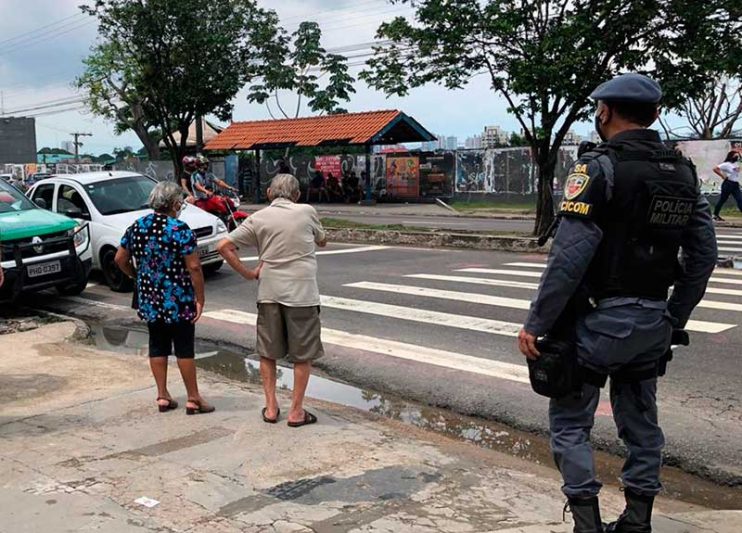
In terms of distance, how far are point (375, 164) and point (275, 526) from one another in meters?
30.7

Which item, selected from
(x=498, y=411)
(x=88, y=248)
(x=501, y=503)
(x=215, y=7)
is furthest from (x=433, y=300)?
(x=215, y=7)

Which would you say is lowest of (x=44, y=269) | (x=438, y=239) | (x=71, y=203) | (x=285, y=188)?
(x=438, y=239)

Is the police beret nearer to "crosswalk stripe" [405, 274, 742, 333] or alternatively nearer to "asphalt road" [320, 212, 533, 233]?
"crosswalk stripe" [405, 274, 742, 333]

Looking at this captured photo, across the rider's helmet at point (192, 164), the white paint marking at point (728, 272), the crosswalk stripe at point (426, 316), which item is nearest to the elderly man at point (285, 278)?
the crosswalk stripe at point (426, 316)

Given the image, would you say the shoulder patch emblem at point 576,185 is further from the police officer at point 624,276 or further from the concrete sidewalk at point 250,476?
the concrete sidewalk at point 250,476

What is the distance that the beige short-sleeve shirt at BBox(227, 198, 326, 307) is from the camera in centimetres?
496

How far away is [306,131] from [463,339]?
2803cm

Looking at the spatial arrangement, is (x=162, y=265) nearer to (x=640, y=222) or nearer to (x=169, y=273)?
(x=169, y=273)

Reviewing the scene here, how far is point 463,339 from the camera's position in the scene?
294 inches

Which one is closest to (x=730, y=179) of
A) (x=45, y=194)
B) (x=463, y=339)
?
(x=463, y=339)

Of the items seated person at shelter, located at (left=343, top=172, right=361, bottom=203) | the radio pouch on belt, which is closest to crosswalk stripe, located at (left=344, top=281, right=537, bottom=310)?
the radio pouch on belt

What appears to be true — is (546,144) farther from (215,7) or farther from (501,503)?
(215,7)

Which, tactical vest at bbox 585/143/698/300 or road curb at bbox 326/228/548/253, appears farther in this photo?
road curb at bbox 326/228/548/253

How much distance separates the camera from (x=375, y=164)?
3362 centimetres
